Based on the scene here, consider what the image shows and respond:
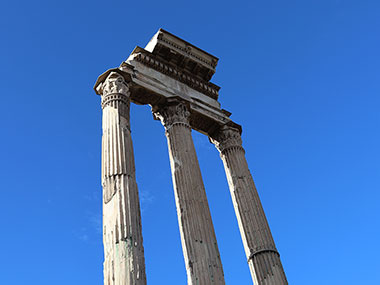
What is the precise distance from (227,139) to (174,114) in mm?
2823

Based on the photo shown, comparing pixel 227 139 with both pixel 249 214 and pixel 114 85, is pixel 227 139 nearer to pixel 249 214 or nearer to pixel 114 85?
pixel 249 214

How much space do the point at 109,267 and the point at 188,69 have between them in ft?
35.3

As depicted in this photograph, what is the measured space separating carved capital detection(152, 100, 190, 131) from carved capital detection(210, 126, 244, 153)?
207 cm

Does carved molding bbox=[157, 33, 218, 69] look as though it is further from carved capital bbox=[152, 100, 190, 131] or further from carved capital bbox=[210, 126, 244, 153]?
carved capital bbox=[210, 126, 244, 153]

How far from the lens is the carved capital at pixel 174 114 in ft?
53.0

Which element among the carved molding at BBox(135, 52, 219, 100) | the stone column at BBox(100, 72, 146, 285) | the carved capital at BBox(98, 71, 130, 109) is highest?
the carved molding at BBox(135, 52, 219, 100)

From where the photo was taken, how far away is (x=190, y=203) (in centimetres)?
1362

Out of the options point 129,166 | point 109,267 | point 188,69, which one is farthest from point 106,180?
point 188,69

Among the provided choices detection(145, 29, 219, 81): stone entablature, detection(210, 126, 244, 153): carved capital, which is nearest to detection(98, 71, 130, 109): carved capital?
detection(145, 29, 219, 81): stone entablature

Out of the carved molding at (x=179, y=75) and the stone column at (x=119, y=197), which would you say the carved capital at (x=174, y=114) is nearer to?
the carved molding at (x=179, y=75)

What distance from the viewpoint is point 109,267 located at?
33.5ft

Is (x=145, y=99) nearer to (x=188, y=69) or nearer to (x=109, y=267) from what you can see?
(x=188, y=69)

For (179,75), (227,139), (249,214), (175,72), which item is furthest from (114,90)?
(249,214)

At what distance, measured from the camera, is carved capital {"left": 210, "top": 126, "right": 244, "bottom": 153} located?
17750 mm
